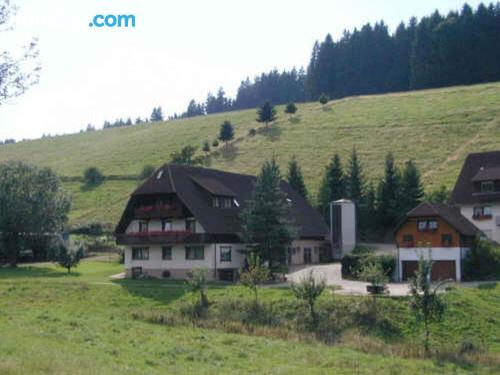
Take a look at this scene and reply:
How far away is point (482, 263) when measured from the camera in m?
49.1

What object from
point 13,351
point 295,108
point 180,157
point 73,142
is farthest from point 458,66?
point 13,351

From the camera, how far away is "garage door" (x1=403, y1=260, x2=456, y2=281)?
49625 millimetres

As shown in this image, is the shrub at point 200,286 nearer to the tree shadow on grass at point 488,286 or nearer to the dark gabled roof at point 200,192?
the dark gabled roof at point 200,192

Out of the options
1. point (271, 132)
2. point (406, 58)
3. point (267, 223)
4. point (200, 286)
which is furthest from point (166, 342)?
point (406, 58)

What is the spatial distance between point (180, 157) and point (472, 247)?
56.9 m

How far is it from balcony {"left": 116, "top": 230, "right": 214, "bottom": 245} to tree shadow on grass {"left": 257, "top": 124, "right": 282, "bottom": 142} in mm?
62467

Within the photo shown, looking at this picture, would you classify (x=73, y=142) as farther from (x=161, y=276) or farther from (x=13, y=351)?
(x=13, y=351)

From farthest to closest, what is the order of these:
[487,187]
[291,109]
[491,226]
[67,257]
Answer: [291,109], [487,187], [491,226], [67,257]

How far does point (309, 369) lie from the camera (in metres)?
22.2

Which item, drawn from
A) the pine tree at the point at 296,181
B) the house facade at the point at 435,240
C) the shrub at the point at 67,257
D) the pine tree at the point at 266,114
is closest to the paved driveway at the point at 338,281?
the house facade at the point at 435,240

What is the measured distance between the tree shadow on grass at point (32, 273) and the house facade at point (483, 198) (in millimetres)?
32559

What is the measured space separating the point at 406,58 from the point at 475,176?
305 feet

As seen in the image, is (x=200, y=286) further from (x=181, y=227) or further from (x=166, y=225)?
(x=166, y=225)

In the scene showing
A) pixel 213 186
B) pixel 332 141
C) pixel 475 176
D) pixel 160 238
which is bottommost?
pixel 160 238
